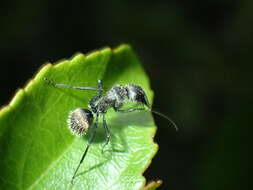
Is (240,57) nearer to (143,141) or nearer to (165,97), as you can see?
(165,97)

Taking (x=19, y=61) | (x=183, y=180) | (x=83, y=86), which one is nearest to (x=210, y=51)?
(x=183, y=180)

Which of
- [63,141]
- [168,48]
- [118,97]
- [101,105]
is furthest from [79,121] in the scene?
[168,48]

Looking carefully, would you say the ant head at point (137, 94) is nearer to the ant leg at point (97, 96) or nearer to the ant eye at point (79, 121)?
the ant leg at point (97, 96)

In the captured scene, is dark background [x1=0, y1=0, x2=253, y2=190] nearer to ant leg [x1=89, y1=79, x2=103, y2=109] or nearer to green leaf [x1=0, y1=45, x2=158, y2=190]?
ant leg [x1=89, y1=79, x2=103, y2=109]

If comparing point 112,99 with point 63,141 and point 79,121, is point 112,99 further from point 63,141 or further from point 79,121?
point 63,141

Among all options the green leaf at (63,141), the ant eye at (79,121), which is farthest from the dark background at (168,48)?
the green leaf at (63,141)

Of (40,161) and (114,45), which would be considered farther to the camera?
(114,45)

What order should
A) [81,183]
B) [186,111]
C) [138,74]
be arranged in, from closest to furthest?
[81,183] → [138,74] → [186,111]
